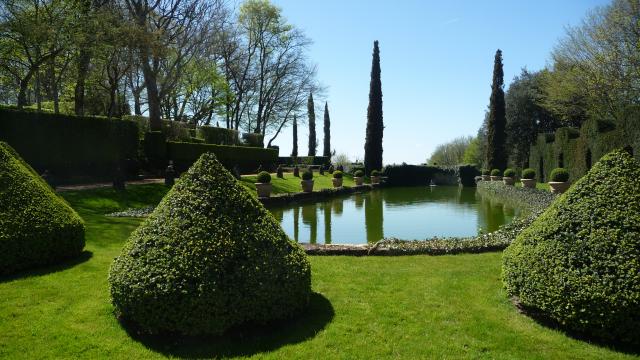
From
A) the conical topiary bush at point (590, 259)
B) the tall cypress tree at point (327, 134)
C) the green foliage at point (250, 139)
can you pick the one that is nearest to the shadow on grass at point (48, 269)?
the conical topiary bush at point (590, 259)

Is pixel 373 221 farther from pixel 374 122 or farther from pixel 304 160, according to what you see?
pixel 304 160

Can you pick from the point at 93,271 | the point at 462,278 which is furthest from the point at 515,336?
the point at 93,271

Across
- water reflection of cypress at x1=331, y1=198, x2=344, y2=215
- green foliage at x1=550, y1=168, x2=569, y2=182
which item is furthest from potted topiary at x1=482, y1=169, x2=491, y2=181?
water reflection of cypress at x1=331, y1=198, x2=344, y2=215

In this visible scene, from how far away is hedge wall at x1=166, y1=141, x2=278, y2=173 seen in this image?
79.3 ft

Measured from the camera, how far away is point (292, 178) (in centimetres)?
3033

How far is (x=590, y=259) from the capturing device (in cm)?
447

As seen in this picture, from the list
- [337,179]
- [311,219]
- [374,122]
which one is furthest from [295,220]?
Result: [374,122]

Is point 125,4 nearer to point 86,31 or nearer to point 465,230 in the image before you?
point 86,31

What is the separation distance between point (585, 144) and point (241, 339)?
Result: 74.3 ft

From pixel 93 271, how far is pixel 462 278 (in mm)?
5456

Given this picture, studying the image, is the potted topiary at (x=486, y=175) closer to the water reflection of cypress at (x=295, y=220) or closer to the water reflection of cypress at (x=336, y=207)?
the water reflection of cypress at (x=336, y=207)

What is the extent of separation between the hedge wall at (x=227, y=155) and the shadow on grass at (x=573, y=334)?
1799 centimetres

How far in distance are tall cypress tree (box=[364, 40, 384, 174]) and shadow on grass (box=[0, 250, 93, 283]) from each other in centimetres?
3283

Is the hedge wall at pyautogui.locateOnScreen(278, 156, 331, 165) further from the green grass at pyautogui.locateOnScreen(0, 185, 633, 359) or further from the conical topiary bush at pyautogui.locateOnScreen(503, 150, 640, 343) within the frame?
the conical topiary bush at pyautogui.locateOnScreen(503, 150, 640, 343)
